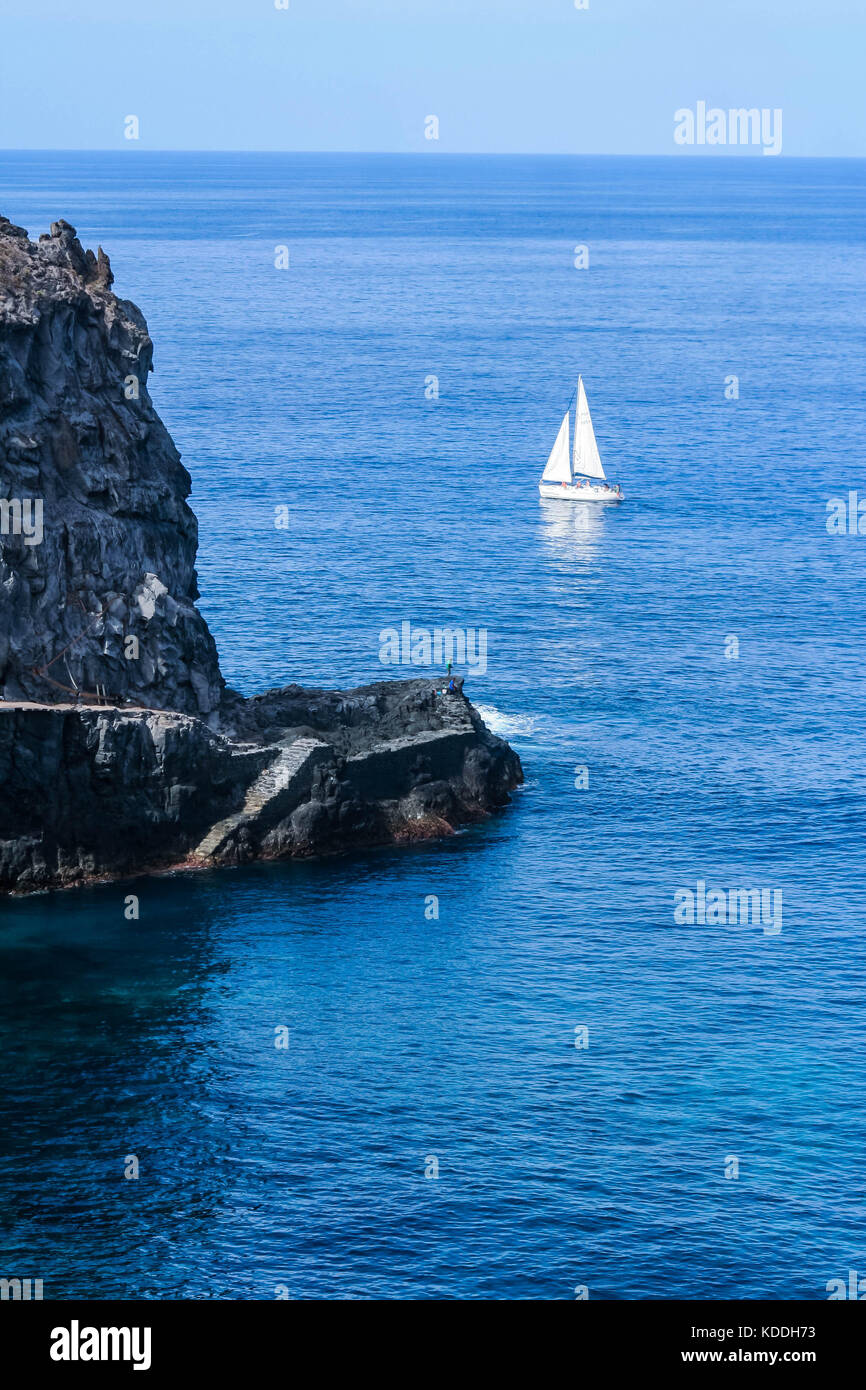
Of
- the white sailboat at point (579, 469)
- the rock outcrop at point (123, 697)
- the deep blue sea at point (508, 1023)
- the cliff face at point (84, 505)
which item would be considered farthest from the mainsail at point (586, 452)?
the cliff face at point (84, 505)

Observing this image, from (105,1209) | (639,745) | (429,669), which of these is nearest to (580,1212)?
(105,1209)

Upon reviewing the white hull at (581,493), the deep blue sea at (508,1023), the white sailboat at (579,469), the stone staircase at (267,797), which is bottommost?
the deep blue sea at (508,1023)

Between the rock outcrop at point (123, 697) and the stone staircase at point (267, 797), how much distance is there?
9 cm

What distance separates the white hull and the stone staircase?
281 ft

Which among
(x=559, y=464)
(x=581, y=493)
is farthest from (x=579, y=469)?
(x=581, y=493)

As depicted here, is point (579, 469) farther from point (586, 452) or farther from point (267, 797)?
point (267, 797)

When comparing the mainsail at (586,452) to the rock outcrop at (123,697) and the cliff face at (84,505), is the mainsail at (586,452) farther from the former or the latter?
the cliff face at (84,505)

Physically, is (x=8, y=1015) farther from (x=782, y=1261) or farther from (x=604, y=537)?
(x=604, y=537)

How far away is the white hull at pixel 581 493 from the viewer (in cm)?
18000

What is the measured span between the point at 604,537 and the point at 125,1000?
307 feet

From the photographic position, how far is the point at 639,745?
385 ft

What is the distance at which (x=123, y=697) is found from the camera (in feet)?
323

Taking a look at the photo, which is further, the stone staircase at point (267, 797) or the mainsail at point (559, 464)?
the mainsail at point (559, 464)

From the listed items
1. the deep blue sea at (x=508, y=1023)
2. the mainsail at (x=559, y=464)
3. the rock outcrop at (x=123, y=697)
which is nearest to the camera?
the deep blue sea at (x=508, y=1023)
